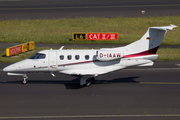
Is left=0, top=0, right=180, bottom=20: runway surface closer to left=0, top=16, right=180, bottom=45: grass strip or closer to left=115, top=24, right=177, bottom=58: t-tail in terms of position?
left=0, top=16, right=180, bottom=45: grass strip

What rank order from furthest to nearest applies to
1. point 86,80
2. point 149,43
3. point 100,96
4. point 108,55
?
point 86,80, point 149,43, point 108,55, point 100,96

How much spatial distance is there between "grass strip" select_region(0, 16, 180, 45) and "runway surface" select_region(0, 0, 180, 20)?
2.63 m

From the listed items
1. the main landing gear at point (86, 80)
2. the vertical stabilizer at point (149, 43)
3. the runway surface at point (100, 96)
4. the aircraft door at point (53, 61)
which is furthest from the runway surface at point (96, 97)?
the vertical stabilizer at point (149, 43)

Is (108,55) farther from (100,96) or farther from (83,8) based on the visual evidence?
(83,8)

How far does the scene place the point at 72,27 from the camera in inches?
2288

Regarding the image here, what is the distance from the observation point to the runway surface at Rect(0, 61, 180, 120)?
16.3 m

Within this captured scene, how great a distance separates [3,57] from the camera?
35.1 m

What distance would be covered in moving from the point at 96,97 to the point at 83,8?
5094cm

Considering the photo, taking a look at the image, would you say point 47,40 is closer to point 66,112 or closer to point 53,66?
point 53,66

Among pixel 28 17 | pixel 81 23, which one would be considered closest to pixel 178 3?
pixel 81 23

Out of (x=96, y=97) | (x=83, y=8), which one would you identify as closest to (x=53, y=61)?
(x=96, y=97)

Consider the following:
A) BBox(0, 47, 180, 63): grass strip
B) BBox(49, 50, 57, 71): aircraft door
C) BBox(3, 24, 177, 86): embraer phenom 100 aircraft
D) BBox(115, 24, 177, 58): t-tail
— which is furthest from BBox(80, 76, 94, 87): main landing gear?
BBox(0, 47, 180, 63): grass strip

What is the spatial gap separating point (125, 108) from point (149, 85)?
606cm

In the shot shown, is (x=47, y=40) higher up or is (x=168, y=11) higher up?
(x=168, y=11)
